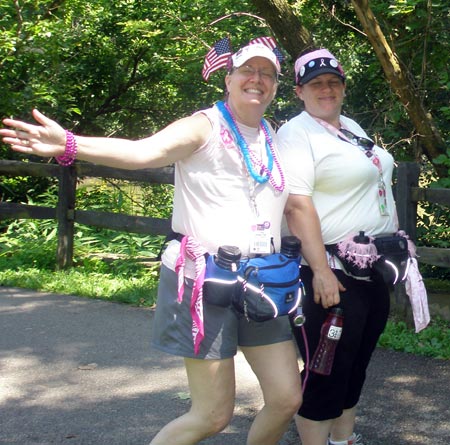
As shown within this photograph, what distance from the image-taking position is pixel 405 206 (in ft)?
21.8

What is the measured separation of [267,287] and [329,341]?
1.70 ft

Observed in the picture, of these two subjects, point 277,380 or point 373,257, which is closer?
point 277,380

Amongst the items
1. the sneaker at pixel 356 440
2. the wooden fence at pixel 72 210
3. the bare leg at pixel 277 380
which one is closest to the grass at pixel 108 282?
the wooden fence at pixel 72 210

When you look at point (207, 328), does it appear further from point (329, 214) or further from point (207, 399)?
point (329, 214)

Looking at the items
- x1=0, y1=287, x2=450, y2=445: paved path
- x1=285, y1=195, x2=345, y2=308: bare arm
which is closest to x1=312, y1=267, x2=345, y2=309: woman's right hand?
x1=285, y1=195, x2=345, y2=308: bare arm

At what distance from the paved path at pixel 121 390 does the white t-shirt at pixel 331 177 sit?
4.32 ft

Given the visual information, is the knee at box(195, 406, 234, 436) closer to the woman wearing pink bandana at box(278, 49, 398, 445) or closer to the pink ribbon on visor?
the pink ribbon on visor

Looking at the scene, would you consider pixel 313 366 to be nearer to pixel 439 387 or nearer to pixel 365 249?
pixel 365 249

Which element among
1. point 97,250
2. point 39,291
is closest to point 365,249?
point 39,291

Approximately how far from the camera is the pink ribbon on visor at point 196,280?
3.26m

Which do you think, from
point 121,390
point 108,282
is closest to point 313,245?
point 121,390

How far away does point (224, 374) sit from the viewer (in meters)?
3.34

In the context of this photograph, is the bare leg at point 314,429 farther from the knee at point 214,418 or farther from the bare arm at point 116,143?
the bare arm at point 116,143

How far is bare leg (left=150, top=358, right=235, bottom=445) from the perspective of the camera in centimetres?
332
